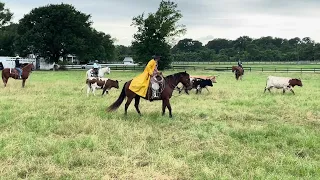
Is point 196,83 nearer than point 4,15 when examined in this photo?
Yes

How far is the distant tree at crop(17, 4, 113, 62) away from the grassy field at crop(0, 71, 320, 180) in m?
40.9

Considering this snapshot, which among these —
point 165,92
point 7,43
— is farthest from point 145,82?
point 7,43

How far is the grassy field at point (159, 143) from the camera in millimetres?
6129

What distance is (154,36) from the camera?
51625 millimetres

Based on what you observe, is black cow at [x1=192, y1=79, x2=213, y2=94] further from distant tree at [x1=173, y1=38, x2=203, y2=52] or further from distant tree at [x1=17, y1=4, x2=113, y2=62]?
distant tree at [x1=173, y1=38, x2=203, y2=52]

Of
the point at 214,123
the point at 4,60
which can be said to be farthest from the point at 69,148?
the point at 4,60

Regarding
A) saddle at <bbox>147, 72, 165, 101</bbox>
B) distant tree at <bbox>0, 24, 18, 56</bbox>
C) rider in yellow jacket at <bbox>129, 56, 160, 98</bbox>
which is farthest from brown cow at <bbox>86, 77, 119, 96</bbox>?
distant tree at <bbox>0, 24, 18, 56</bbox>

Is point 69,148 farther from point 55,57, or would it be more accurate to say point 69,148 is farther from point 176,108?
point 55,57

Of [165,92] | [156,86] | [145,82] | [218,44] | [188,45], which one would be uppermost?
[218,44]

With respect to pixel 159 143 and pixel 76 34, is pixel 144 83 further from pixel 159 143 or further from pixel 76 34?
pixel 76 34

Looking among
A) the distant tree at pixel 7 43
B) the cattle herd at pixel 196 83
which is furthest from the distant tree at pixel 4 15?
the cattle herd at pixel 196 83

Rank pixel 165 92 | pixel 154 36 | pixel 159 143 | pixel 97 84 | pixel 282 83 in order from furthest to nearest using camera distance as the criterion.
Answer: pixel 154 36
pixel 282 83
pixel 97 84
pixel 165 92
pixel 159 143

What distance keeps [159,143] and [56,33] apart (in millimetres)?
49150

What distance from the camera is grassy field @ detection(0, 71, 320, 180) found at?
613 cm
